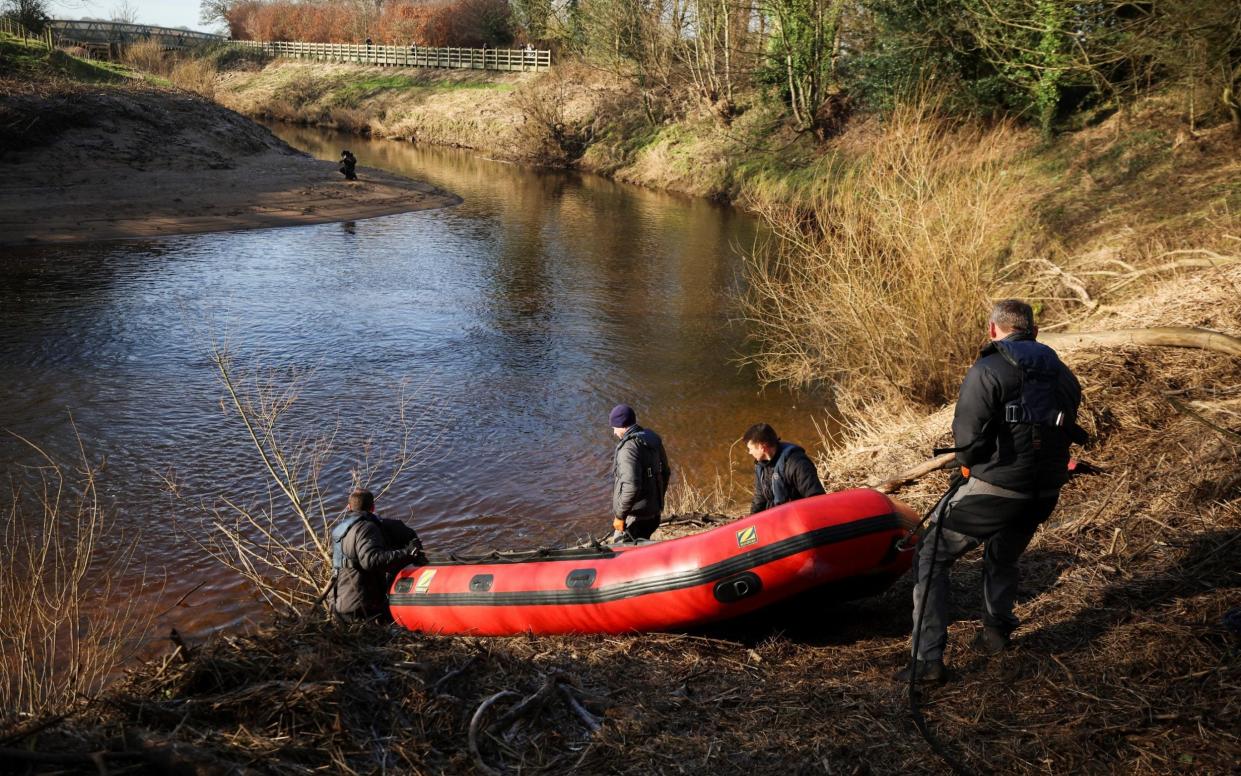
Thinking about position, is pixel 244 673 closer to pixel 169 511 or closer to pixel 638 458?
pixel 638 458

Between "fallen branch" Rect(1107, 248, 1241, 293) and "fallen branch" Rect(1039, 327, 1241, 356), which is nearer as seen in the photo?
"fallen branch" Rect(1039, 327, 1241, 356)

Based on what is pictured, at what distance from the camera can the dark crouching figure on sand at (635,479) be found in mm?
6844

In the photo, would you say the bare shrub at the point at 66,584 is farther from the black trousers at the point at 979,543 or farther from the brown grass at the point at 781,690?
the black trousers at the point at 979,543

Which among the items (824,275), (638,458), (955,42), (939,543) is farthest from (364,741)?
(955,42)

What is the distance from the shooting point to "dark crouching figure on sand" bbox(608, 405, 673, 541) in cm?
684

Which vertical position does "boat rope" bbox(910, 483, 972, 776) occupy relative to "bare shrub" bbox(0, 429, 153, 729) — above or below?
above

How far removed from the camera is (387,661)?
4383 mm

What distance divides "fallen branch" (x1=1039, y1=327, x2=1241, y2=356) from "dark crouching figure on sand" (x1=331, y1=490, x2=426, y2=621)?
6366mm

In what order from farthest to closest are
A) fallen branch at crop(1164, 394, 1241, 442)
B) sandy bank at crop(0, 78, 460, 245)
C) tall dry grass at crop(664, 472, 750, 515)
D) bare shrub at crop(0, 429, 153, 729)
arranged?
sandy bank at crop(0, 78, 460, 245)
tall dry grass at crop(664, 472, 750, 515)
bare shrub at crop(0, 429, 153, 729)
fallen branch at crop(1164, 394, 1241, 442)

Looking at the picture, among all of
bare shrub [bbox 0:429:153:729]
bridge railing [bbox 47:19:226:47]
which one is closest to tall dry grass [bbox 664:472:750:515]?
bare shrub [bbox 0:429:153:729]

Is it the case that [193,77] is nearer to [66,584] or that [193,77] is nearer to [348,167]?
[348,167]

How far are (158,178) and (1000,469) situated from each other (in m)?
26.2

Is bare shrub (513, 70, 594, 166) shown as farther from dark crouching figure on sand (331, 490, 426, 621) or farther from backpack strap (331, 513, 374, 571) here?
backpack strap (331, 513, 374, 571)

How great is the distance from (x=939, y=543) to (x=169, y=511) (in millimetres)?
7866
